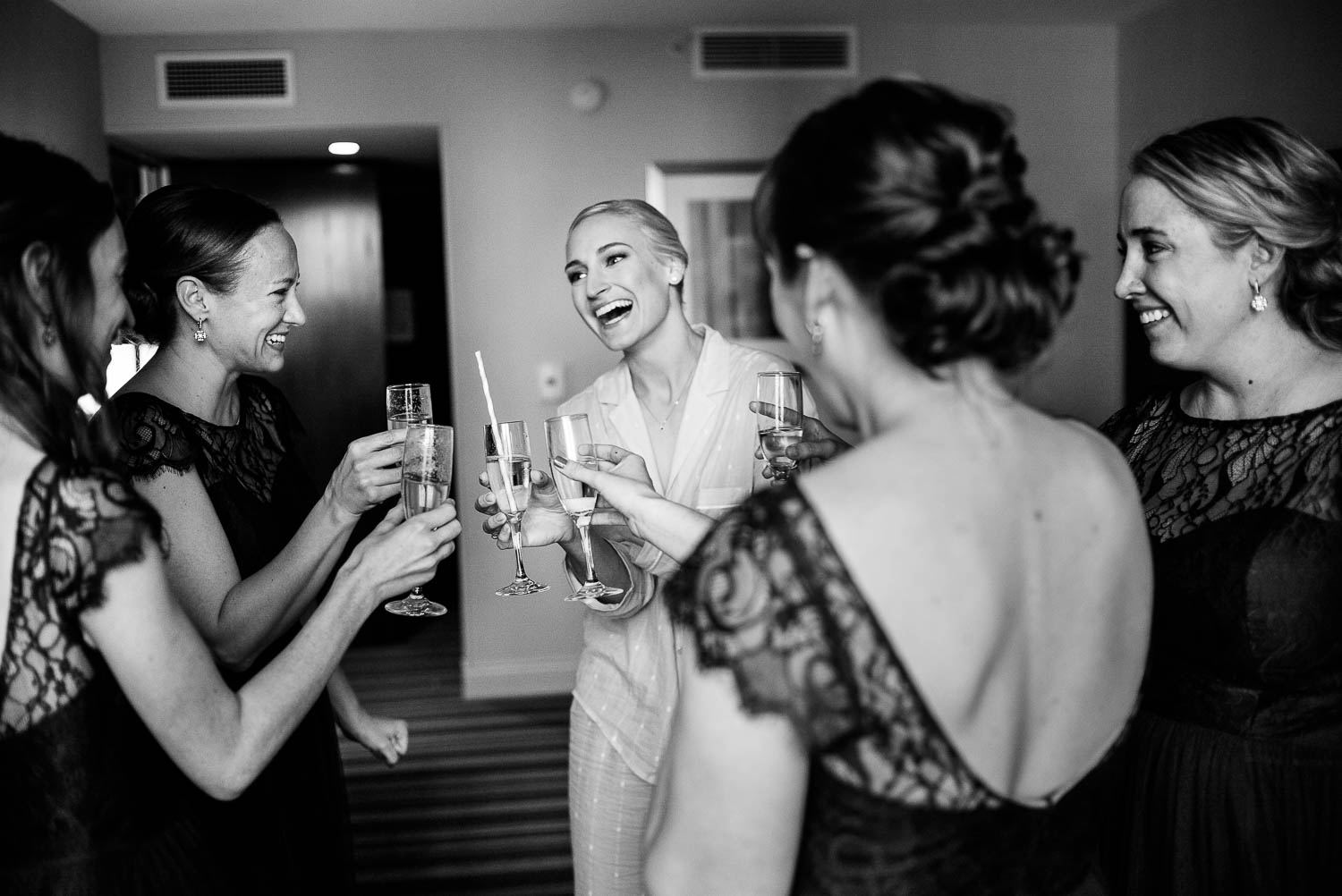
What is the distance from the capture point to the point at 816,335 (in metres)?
1.08

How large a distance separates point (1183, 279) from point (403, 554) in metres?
1.35

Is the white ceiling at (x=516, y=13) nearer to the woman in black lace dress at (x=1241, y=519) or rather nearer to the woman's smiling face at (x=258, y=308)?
the woman's smiling face at (x=258, y=308)

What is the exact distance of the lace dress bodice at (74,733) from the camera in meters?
1.19

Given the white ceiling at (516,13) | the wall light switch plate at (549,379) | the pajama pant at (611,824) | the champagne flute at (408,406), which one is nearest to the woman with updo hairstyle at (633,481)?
the pajama pant at (611,824)

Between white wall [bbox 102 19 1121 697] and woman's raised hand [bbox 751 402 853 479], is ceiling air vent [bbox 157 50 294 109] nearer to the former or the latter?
white wall [bbox 102 19 1121 697]

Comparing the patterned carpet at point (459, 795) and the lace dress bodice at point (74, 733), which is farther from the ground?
the lace dress bodice at point (74, 733)

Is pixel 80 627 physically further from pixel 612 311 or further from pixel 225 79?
pixel 225 79

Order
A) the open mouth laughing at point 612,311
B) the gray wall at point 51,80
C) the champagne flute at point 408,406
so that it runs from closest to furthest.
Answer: the champagne flute at point 408,406 < the open mouth laughing at point 612,311 < the gray wall at point 51,80

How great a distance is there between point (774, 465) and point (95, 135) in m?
4.29

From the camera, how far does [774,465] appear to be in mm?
1941

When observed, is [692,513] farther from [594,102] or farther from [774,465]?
[594,102]

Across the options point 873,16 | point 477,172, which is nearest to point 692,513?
point 477,172

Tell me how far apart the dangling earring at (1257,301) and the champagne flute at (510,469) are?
1.26 m

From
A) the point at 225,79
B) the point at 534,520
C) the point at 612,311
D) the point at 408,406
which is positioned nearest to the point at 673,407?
the point at 612,311
